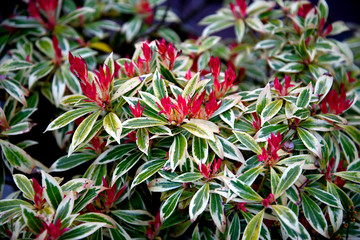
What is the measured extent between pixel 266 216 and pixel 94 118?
2.28 ft

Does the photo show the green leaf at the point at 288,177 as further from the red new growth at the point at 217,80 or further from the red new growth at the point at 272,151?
the red new growth at the point at 217,80

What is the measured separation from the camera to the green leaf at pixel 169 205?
1.05m

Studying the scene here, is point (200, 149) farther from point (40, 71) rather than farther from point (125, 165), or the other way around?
point (40, 71)

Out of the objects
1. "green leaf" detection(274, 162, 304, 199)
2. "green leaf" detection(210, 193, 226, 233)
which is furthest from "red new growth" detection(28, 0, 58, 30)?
"green leaf" detection(274, 162, 304, 199)

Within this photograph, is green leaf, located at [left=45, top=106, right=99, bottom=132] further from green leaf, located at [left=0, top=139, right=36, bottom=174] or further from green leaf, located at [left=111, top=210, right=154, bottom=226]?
green leaf, located at [left=111, top=210, right=154, bottom=226]

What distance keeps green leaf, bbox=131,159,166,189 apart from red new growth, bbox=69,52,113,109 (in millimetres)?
269

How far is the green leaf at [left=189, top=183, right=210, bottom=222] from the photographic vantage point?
39.1 inches

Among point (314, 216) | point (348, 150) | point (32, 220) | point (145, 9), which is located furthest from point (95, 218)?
point (145, 9)

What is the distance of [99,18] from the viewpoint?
2062 mm

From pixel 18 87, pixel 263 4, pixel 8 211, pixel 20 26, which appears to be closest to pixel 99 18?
pixel 20 26

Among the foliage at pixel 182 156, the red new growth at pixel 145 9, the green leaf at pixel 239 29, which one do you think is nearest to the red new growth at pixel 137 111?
the foliage at pixel 182 156

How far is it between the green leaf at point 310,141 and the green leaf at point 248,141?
0.56 ft

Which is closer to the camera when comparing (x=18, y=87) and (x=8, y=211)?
(x=8, y=211)

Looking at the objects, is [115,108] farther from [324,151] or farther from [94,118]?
[324,151]
